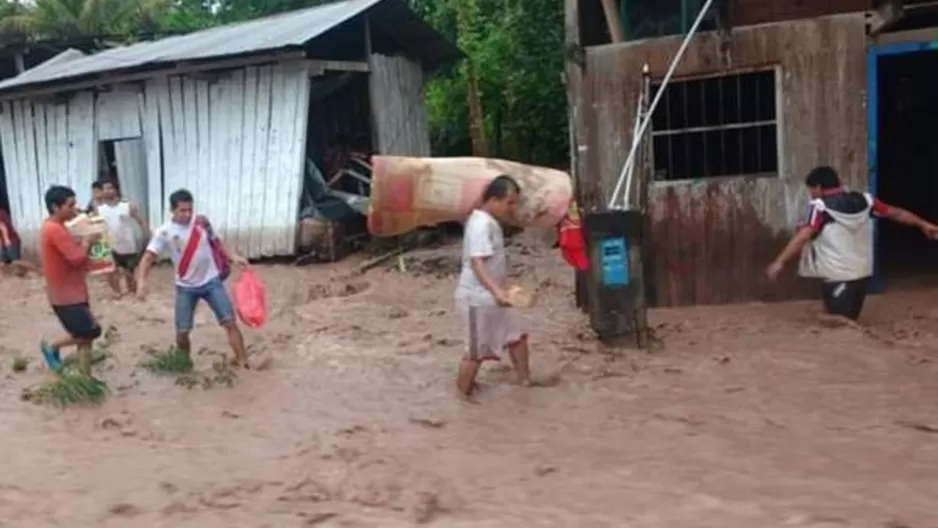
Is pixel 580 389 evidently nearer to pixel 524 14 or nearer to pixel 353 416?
pixel 353 416

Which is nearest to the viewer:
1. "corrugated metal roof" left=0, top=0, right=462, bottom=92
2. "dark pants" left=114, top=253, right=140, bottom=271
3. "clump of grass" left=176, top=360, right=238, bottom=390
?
"clump of grass" left=176, top=360, right=238, bottom=390

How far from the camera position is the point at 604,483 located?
16.8 ft

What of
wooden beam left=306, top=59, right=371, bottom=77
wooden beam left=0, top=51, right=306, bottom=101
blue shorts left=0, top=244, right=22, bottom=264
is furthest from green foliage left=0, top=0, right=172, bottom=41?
wooden beam left=306, top=59, right=371, bottom=77

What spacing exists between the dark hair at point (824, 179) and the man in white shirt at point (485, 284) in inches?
108

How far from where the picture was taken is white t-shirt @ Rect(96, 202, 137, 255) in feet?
38.2

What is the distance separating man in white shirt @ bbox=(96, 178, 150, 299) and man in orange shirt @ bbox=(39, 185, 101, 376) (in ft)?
13.7

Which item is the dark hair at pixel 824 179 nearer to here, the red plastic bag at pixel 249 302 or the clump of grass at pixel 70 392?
the red plastic bag at pixel 249 302

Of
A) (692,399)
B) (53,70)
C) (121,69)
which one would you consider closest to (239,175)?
(121,69)

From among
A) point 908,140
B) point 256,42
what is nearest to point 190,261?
point 256,42

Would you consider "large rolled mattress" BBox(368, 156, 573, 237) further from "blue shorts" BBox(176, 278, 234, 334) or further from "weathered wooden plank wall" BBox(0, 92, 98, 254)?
"weathered wooden plank wall" BBox(0, 92, 98, 254)

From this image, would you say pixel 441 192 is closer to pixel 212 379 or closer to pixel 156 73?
pixel 212 379

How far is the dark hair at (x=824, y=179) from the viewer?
8266mm

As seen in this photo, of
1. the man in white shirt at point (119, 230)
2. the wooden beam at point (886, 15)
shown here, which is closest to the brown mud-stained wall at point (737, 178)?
the wooden beam at point (886, 15)

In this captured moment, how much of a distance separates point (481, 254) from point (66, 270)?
9.81ft
